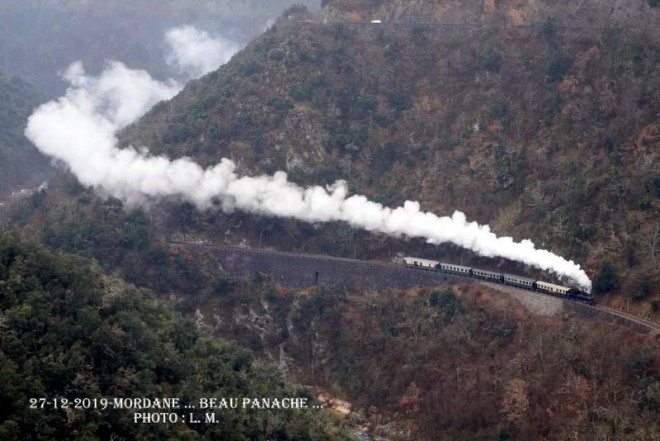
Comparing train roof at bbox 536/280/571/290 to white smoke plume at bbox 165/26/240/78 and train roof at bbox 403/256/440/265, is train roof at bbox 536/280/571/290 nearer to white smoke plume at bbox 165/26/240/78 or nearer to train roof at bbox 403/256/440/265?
train roof at bbox 403/256/440/265

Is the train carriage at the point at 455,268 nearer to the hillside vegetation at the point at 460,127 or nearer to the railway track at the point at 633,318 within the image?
the hillside vegetation at the point at 460,127

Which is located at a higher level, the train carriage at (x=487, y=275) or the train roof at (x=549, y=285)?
the train carriage at (x=487, y=275)

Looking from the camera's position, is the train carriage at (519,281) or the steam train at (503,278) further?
the train carriage at (519,281)

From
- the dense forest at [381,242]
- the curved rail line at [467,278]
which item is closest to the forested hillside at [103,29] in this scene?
the dense forest at [381,242]

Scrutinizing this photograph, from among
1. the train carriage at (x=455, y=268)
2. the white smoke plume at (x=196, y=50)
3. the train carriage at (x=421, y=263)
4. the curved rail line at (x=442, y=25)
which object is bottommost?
the train carriage at (x=455, y=268)

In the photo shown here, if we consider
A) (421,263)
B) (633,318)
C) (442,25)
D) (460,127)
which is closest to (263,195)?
(421,263)

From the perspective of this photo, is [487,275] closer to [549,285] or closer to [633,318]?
[549,285]

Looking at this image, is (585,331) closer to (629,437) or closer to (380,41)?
(629,437)

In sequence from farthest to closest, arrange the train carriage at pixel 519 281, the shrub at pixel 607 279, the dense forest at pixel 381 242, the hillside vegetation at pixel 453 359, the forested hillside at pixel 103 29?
1. the forested hillside at pixel 103 29
2. the train carriage at pixel 519 281
3. the shrub at pixel 607 279
4. the hillside vegetation at pixel 453 359
5. the dense forest at pixel 381 242

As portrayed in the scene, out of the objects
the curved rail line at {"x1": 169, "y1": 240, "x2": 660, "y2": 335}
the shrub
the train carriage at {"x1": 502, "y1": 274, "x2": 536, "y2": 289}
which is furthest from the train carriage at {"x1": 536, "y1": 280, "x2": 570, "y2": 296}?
the shrub
